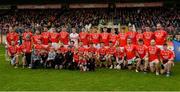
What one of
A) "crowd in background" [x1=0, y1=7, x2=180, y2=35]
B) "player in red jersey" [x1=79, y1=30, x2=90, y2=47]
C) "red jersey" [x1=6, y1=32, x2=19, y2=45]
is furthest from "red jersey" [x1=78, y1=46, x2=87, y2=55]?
"crowd in background" [x1=0, y1=7, x2=180, y2=35]

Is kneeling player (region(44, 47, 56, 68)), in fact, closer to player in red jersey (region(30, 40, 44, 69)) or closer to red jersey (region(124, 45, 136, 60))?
player in red jersey (region(30, 40, 44, 69))

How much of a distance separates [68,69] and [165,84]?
4.55 meters

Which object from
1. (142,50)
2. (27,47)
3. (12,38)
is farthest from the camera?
(12,38)

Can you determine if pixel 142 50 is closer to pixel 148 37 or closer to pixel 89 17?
pixel 148 37

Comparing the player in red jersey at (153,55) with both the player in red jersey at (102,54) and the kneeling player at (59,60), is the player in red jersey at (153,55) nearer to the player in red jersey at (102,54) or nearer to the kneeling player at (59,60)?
the player in red jersey at (102,54)

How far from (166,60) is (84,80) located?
2.89 meters

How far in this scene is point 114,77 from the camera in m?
14.3

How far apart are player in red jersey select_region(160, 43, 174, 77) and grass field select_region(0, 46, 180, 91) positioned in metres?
0.33

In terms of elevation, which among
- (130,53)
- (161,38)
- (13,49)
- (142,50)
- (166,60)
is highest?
(161,38)

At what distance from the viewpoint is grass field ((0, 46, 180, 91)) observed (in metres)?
12.5

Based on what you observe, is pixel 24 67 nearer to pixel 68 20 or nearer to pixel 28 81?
pixel 28 81

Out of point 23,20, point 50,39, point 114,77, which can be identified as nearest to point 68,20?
point 23,20

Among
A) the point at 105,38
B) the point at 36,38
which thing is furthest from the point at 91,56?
the point at 36,38

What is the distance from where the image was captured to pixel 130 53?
1595 centimetres
